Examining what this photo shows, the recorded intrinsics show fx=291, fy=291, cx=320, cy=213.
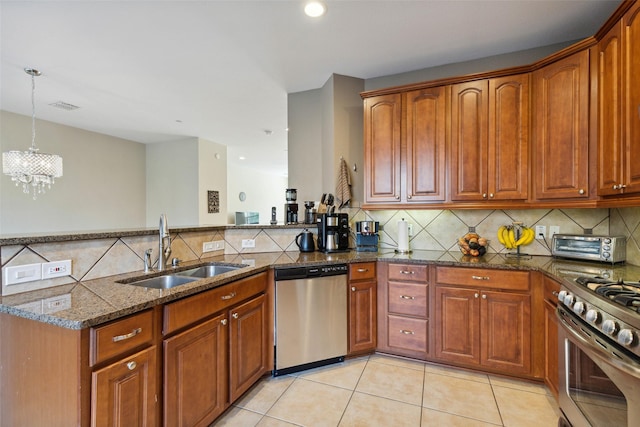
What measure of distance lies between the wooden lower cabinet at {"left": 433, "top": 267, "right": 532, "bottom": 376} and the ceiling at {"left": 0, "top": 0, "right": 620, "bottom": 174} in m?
1.93

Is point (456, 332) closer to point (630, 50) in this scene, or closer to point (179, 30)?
point (630, 50)

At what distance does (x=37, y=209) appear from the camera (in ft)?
14.3

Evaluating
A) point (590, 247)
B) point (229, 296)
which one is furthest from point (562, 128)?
point (229, 296)

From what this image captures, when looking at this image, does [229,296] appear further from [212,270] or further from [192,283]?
[212,270]

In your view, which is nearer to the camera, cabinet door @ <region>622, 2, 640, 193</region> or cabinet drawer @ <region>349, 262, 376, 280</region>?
cabinet door @ <region>622, 2, 640, 193</region>

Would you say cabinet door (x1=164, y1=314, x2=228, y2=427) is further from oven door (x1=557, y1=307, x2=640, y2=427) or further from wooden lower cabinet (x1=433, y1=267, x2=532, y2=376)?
oven door (x1=557, y1=307, x2=640, y2=427)

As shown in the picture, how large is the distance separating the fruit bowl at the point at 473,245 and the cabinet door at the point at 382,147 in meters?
0.69

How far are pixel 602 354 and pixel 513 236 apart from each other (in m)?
1.53

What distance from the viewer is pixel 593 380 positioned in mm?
1360

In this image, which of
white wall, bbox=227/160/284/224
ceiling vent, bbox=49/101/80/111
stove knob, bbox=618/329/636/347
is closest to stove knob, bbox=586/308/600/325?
stove knob, bbox=618/329/636/347

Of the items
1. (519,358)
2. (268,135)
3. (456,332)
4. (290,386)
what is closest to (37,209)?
(268,135)

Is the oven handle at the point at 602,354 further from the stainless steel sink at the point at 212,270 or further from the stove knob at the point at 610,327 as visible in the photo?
the stainless steel sink at the point at 212,270

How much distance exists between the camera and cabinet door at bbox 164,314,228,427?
144cm

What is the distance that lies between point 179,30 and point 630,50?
3.04 m
